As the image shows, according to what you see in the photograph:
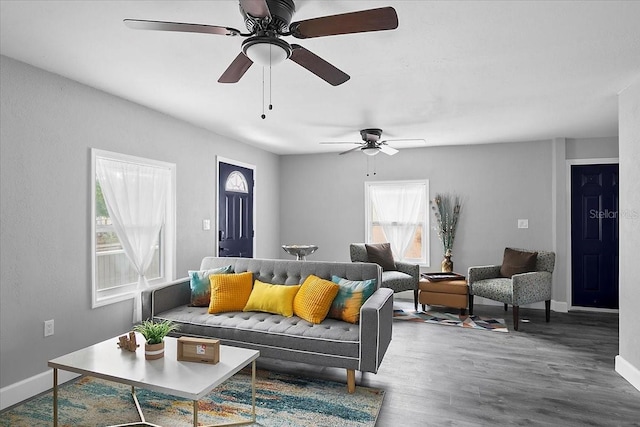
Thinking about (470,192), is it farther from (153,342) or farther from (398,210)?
(153,342)

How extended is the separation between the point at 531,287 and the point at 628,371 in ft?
5.08

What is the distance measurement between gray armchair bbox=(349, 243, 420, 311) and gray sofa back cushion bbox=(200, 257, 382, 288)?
1712 millimetres

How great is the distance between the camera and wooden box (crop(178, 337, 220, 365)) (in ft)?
7.29

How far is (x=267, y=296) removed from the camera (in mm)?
3318

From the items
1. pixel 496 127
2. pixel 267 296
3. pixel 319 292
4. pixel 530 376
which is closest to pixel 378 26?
pixel 319 292

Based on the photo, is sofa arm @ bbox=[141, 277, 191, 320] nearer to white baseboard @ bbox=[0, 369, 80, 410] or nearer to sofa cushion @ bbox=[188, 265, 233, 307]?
sofa cushion @ bbox=[188, 265, 233, 307]

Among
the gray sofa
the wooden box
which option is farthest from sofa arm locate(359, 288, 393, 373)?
the wooden box

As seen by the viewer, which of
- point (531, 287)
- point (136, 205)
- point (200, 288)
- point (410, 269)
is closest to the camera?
point (200, 288)

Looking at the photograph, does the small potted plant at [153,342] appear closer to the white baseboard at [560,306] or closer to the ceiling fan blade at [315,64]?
the ceiling fan blade at [315,64]

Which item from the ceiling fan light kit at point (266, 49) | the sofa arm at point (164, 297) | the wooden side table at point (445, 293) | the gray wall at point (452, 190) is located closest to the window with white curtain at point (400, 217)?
the gray wall at point (452, 190)

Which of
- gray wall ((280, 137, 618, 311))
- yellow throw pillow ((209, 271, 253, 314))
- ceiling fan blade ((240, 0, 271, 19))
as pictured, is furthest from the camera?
gray wall ((280, 137, 618, 311))

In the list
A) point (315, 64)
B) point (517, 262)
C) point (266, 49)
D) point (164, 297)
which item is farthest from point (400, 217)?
point (266, 49)

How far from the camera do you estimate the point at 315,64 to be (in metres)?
2.05

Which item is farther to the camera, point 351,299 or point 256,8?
point 351,299
